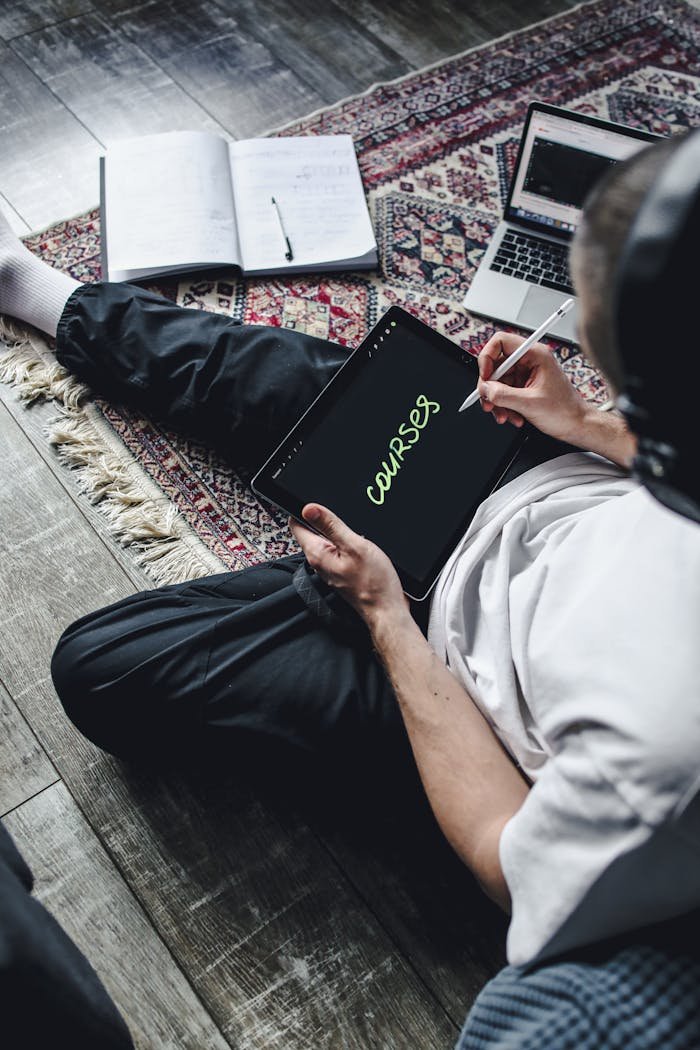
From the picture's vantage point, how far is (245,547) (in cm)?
124

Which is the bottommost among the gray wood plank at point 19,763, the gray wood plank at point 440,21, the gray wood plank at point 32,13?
the gray wood plank at point 19,763

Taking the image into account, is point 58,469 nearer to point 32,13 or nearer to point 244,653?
point 244,653

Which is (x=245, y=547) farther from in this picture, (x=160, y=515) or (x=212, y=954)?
(x=212, y=954)

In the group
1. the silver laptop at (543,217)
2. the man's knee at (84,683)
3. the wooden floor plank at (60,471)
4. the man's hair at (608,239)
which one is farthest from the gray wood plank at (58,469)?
the man's hair at (608,239)

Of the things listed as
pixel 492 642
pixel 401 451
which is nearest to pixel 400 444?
pixel 401 451

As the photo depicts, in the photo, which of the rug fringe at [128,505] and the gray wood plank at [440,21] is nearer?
the rug fringe at [128,505]

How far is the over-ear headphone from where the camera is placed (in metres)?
0.39

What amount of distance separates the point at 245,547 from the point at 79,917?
1.80ft

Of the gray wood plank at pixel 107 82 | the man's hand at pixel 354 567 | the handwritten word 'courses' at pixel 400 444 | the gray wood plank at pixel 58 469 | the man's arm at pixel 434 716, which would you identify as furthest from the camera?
the gray wood plank at pixel 107 82

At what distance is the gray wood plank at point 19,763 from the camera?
3.44ft

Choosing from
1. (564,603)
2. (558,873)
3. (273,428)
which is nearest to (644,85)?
(273,428)

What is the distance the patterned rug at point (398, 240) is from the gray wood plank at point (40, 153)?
0.08 m

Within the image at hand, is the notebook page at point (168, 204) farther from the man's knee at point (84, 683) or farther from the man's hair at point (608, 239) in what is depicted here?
the man's hair at point (608, 239)

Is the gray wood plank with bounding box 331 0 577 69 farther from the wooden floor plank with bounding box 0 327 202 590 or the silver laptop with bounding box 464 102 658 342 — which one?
the wooden floor plank with bounding box 0 327 202 590
